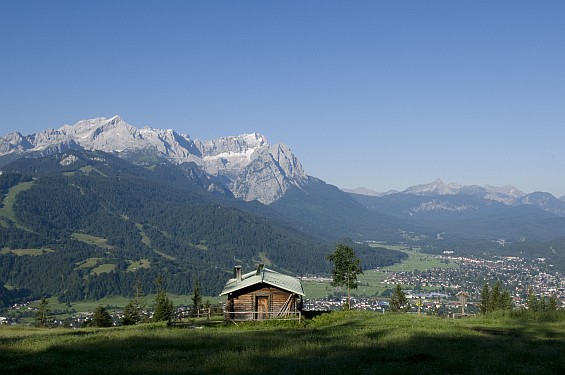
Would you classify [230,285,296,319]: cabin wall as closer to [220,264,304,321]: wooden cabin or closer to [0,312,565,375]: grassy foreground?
[220,264,304,321]: wooden cabin

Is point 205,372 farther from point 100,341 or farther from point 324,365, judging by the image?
point 100,341

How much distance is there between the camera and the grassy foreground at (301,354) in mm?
25078

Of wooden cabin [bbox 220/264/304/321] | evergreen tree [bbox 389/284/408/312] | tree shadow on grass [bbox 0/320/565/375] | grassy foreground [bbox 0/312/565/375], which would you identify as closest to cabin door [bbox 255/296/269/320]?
wooden cabin [bbox 220/264/304/321]

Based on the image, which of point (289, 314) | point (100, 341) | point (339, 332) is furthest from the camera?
point (289, 314)

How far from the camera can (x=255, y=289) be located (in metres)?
59.3

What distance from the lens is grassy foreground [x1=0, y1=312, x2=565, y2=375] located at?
25078mm

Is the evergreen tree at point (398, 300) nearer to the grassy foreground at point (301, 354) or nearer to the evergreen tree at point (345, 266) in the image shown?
the evergreen tree at point (345, 266)

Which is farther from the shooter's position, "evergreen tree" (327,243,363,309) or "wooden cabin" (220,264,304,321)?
"evergreen tree" (327,243,363,309)

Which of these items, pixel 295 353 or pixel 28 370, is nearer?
pixel 28 370

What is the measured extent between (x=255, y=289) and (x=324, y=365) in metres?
34.1

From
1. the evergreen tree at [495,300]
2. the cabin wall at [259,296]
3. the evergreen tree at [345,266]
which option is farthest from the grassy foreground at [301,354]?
the evergreen tree at [495,300]

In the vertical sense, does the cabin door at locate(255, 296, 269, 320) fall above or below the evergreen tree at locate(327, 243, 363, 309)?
below

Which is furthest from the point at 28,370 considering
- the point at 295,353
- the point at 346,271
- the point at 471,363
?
the point at 346,271

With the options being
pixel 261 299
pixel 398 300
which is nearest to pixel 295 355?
pixel 261 299
